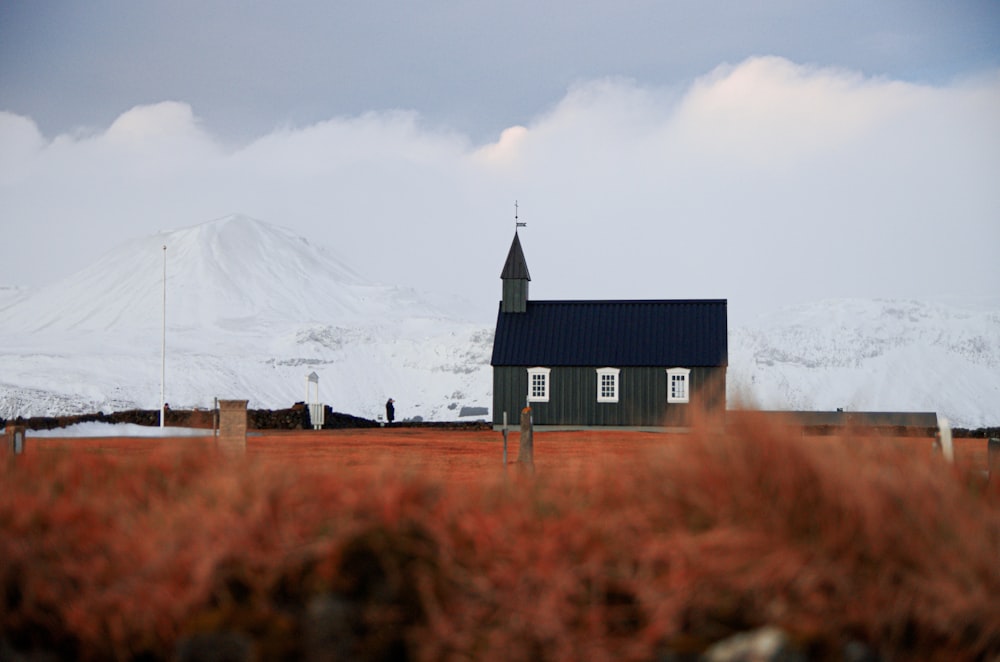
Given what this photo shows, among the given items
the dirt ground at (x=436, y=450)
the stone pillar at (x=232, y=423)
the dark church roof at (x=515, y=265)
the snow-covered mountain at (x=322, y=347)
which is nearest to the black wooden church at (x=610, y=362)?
the dark church roof at (x=515, y=265)

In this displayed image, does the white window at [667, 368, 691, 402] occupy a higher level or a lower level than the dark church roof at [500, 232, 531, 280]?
lower

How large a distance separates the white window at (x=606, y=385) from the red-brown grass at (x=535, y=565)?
32.3 meters

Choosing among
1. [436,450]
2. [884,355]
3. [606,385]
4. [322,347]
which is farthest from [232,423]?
[884,355]

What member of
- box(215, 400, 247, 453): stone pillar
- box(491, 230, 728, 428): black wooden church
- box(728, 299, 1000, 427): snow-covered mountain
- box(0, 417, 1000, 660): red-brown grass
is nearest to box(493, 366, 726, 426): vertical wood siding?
box(491, 230, 728, 428): black wooden church

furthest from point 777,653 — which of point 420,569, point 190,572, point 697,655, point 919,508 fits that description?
point 190,572

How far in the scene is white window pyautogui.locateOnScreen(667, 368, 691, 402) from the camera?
39375mm

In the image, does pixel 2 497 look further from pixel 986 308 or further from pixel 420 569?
pixel 986 308

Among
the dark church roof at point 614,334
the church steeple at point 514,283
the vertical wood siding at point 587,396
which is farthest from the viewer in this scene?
the church steeple at point 514,283

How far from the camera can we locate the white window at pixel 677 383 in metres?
39.4

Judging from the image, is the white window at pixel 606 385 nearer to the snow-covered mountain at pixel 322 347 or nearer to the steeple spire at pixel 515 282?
the steeple spire at pixel 515 282

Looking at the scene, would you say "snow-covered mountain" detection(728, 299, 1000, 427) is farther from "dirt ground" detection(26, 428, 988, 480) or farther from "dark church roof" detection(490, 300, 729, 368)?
"dirt ground" detection(26, 428, 988, 480)

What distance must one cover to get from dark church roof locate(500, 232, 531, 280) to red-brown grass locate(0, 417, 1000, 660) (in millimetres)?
34836

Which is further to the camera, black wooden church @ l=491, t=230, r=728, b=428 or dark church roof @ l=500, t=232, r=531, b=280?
dark church roof @ l=500, t=232, r=531, b=280

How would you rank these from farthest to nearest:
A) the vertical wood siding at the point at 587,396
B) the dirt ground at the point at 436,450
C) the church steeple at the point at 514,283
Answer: the church steeple at the point at 514,283 < the vertical wood siding at the point at 587,396 < the dirt ground at the point at 436,450
